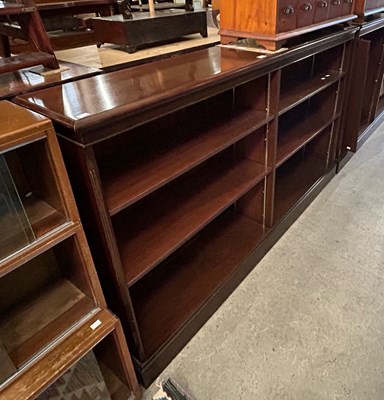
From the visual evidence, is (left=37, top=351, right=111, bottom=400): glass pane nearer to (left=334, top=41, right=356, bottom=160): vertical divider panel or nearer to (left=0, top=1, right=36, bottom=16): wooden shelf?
(left=0, top=1, right=36, bottom=16): wooden shelf

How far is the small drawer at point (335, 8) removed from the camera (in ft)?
5.88

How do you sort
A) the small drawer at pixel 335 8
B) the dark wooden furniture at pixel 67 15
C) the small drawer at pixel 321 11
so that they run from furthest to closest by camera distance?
the small drawer at pixel 335 8
the small drawer at pixel 321 11
the dark wooden furniture at pixel 67 15

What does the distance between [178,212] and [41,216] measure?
632 mm

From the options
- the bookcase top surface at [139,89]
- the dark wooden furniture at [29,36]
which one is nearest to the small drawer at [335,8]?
the bookcase top surface at [139,89]

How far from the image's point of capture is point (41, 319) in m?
1.03

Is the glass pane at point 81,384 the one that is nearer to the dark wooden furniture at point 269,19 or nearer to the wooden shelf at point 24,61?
the wooden shelf at point 24,61

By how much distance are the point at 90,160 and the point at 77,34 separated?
7.97ft

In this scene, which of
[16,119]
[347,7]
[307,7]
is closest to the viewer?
[16,119]

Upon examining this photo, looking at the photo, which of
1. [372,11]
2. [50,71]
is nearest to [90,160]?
[50,71]

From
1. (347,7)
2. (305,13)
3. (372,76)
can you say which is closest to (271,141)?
(305,13)

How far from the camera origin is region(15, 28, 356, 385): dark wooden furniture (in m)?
0.97

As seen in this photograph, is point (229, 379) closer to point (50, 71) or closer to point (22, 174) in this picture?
point (22, 174)

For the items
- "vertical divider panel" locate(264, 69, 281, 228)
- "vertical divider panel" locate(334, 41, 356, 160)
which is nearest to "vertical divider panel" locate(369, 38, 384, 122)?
"vertical divider panel" locate(334, 41, 356, 160)

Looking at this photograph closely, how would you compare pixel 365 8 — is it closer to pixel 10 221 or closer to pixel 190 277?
pixel 190 277
